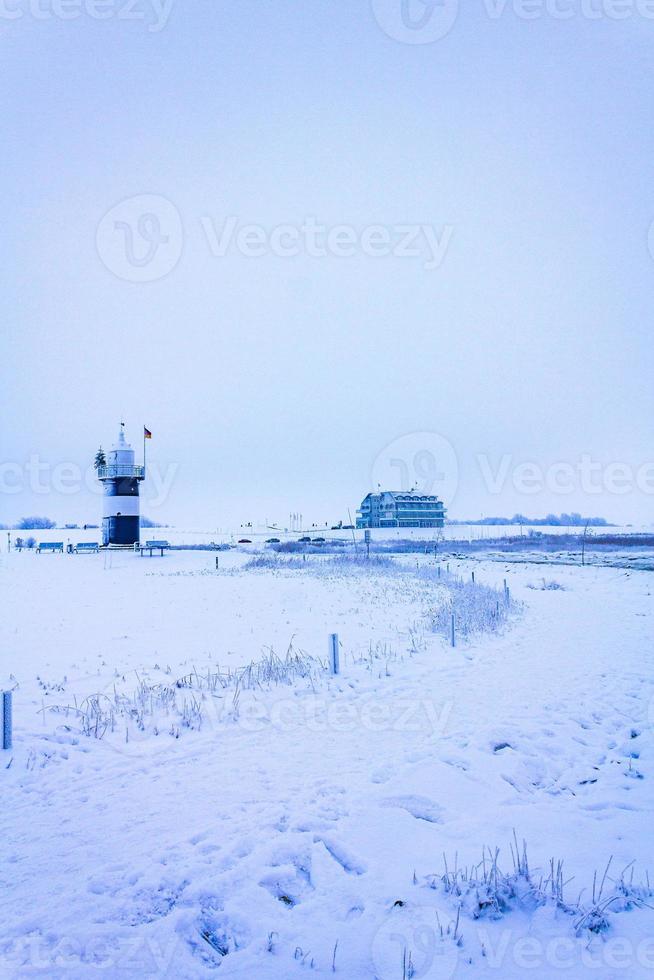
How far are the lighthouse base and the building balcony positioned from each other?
3811mm

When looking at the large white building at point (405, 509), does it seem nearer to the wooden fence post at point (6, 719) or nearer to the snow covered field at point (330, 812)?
the snow covered field at point (330, 812)

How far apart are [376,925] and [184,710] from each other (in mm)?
5752

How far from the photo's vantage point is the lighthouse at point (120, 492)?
2110 inches

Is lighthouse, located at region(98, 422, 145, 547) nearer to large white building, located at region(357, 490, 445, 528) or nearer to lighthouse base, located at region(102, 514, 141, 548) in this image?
lighthouse base, located at region(102, 514, 141, 548)

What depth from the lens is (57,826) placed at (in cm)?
596

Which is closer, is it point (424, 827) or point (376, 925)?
point (376, 925)

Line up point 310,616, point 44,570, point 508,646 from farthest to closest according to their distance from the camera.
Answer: point 44,570
point 310,616
point 508,646

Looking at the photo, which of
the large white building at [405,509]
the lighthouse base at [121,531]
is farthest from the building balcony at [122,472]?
the large white building at [405,509]

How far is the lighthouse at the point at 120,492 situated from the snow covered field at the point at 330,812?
4080cm

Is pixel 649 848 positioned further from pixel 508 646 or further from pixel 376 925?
pixel 508 646

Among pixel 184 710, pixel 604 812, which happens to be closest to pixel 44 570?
pixel 184 710

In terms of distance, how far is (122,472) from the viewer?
5341 cm

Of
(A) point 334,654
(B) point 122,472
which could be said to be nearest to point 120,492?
(B) point 122,472

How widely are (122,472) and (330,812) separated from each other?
5134cm
